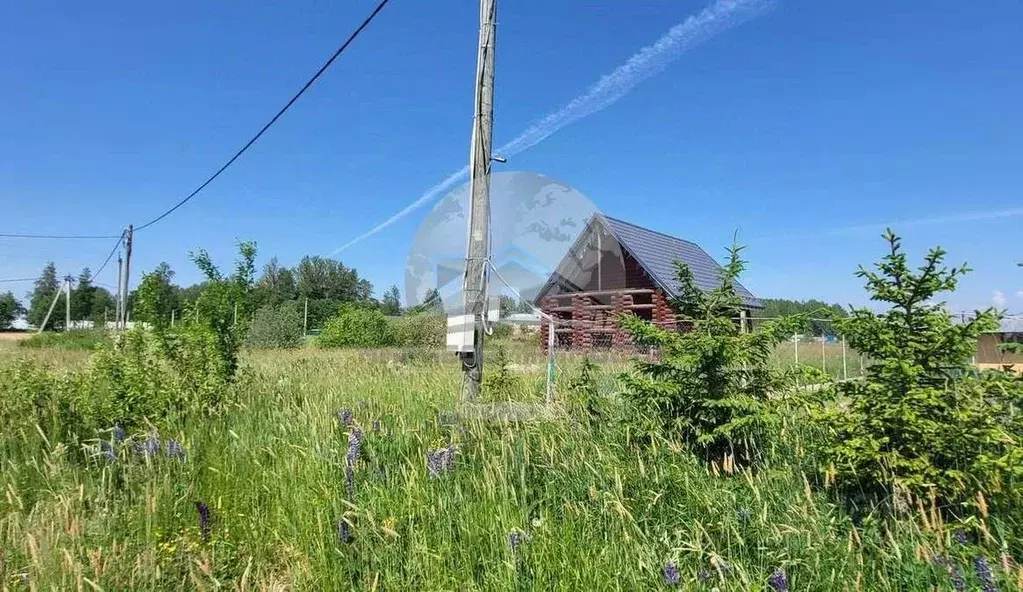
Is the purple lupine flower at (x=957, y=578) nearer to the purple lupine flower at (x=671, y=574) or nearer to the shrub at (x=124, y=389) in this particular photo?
the purple lupine flower at (x=671, y=574)

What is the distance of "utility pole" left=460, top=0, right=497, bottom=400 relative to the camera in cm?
523

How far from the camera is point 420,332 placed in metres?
23.5

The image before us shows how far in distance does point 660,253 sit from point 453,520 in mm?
18557

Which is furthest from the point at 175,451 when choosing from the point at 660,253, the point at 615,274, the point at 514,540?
the point at 660,253

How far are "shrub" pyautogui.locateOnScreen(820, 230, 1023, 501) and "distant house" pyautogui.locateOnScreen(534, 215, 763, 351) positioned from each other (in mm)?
13350

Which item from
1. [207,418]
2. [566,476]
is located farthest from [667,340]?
[207,418]

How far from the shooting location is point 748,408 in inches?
120

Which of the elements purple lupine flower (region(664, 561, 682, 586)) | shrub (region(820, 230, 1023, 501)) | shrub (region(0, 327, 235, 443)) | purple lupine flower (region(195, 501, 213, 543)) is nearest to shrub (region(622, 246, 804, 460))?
shrub (region(820, 230, 1023, 501))

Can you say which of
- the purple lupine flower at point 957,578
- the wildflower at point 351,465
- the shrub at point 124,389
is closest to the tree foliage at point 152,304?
the shrub at point 124,389

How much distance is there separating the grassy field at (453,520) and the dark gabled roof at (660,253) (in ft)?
43.1

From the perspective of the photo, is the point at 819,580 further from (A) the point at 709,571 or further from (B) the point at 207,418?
(B) the point at 207,418

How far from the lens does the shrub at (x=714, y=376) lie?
319 centimetres

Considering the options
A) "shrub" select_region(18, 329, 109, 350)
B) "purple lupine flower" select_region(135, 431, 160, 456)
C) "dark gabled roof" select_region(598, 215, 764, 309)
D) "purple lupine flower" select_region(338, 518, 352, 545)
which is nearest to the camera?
"purple lupine flower" select_region(338, 518, 352, 545)

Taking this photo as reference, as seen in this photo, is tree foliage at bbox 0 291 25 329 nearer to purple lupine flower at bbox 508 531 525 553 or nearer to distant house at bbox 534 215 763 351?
distant house at bbox 534 215 763 351
